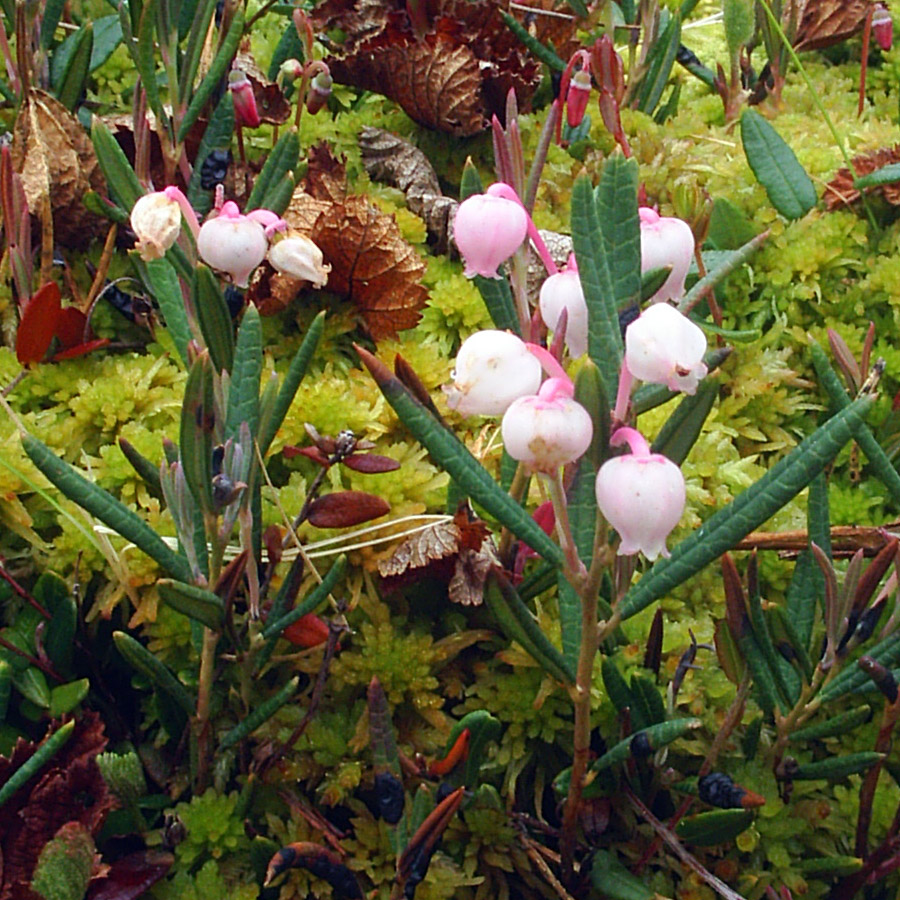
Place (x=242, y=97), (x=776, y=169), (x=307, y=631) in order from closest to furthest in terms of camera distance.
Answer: (x=307, y=631) < (x=242, y=97) < (x=776, y=169)

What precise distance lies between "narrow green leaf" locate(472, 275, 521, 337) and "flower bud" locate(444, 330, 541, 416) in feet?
1.07

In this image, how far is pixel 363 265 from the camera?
4.47 ft

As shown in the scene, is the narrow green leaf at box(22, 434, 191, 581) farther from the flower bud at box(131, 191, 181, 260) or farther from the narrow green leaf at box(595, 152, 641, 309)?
the narrow green leaf at box(595, 152, 641, 309)

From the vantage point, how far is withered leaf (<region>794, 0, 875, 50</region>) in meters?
2.00

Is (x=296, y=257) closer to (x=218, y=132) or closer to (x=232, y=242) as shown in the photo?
(x=232, y=242)

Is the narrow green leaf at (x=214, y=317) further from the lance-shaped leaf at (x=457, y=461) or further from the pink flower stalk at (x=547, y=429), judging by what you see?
the pink flower stalk at (x=547, y=429)

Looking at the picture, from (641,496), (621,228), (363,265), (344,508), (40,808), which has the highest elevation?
(621,228)

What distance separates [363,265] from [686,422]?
2.32ft

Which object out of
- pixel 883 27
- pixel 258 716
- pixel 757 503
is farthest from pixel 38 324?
pixel 883 27

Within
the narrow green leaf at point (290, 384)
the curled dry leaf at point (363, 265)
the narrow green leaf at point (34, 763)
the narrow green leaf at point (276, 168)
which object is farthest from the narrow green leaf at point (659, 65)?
the narrow green leaf at point (34, 763)

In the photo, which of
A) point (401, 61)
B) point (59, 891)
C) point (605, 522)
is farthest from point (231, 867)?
point (401, 61)

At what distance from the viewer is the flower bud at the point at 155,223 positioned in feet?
2.89

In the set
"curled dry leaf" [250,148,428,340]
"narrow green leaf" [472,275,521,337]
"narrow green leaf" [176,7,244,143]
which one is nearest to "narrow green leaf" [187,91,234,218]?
"narrow green leaf" [176,7,244,143]

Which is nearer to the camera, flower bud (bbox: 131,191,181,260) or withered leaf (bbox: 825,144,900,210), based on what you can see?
flower bud (bbox: 131,191,181,260)
